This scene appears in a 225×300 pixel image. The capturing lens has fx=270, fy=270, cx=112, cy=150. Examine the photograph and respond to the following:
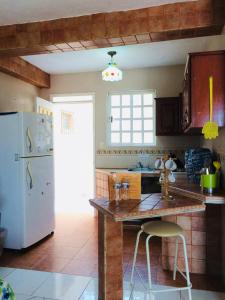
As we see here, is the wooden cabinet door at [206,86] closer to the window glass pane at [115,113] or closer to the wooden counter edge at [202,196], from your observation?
the wooden counter edge at [202,196]

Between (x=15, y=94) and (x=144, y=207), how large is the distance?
330 cm

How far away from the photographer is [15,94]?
14.2ft

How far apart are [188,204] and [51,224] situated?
2465 mm

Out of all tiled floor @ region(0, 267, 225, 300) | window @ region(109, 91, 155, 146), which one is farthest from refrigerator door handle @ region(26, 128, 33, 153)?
window @ region(109, 91, 155, 146)

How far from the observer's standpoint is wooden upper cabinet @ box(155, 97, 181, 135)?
4.32 meters

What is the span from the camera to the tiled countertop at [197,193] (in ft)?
6.85

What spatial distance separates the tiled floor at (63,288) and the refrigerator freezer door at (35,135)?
4.44ft

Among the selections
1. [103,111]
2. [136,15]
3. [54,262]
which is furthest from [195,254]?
[103,111]

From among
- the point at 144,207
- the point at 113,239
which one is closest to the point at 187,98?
the point at 144,207

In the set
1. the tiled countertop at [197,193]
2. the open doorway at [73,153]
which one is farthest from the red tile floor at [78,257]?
the open doorway at [73,153]

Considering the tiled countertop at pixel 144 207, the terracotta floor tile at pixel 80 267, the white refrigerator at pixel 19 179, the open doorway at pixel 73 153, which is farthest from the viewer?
the open doorway at pixel 73 153

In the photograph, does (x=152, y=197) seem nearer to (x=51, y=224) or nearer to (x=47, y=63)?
(x=51, y=224)

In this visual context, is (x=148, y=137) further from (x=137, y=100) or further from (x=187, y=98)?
(x=187, y=98)

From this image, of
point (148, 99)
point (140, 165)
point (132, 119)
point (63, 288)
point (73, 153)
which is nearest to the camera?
point (63, 288)
